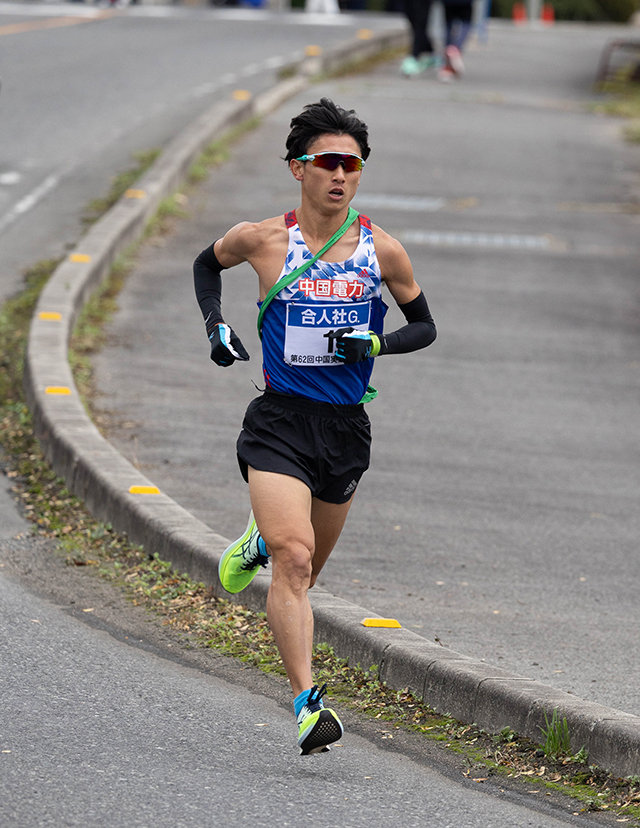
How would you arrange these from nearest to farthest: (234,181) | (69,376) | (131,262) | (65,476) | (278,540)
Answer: (278,540)
(65,476)
(69,376)
(131,262)
(234,181)

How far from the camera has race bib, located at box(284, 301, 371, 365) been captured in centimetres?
514

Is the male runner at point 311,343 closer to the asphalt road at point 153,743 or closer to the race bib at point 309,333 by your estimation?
the race bib at point 309,333

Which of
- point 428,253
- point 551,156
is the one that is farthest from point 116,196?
point 551,156

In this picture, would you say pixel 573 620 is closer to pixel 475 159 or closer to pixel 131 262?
pixel 131 262

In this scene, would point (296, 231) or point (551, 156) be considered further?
point (551, 156)

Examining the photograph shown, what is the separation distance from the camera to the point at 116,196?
14703 millimetres

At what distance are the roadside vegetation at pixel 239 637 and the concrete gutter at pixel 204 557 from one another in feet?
Result: 0.16

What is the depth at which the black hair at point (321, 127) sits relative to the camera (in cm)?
514

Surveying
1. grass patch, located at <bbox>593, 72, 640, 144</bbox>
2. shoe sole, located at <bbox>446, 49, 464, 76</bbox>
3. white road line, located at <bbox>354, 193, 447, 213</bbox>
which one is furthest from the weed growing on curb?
shoe sole, located at <bbox>446, 49, 464, 76</bbox>

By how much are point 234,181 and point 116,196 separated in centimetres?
244

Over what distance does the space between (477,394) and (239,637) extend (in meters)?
5.10

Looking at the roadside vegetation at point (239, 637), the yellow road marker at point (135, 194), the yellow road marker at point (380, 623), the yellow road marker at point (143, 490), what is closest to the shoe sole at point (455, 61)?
the yellow road marker at point (135, 194)

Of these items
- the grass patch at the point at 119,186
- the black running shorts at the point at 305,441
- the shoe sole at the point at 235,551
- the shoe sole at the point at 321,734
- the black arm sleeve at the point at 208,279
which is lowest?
the grass patch at the point at 119,186

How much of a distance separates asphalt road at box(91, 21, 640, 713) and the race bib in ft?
5.30
